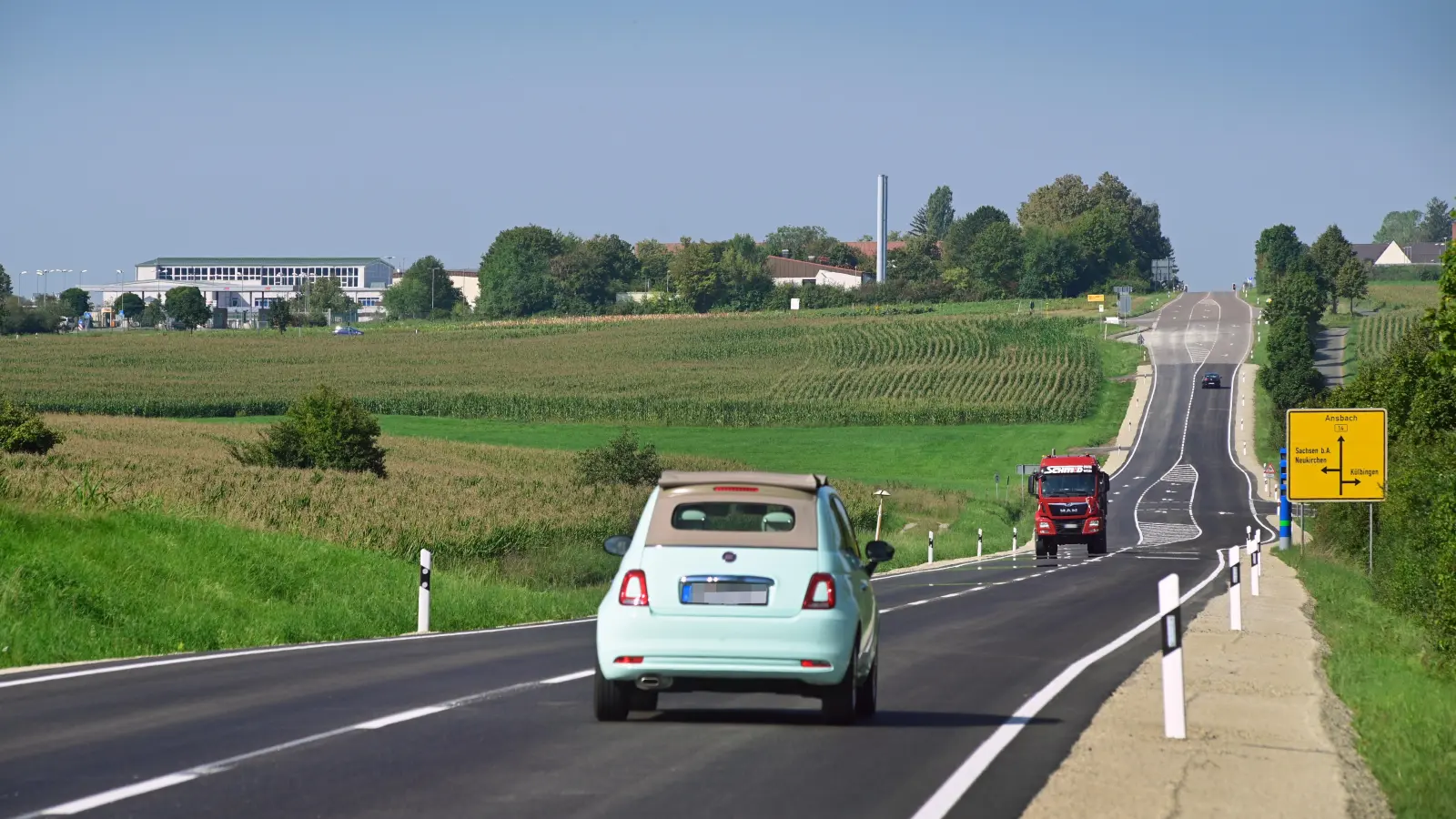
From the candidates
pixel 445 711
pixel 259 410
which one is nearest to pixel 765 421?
pixel 259 410

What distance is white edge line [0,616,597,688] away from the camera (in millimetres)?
13875

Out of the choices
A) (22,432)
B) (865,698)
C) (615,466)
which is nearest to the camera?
(865,698)

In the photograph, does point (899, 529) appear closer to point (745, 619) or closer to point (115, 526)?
point (115, 526)

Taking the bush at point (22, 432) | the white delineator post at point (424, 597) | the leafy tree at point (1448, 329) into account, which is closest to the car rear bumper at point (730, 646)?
the white delineator post at point (424, 597)

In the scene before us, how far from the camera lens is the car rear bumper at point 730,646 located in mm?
11367

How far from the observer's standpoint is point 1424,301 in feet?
581

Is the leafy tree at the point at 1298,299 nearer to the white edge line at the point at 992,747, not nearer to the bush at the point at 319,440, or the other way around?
the bush at the point at 319,440

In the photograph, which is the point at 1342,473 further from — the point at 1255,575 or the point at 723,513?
the point at 723,513

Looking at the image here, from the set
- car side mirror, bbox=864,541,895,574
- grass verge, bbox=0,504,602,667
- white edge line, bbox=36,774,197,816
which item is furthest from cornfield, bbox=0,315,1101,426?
white edge line, bbox=36,774,197,816

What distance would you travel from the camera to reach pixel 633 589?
1159cm

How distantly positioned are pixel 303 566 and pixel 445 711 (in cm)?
1134

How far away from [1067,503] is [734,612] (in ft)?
145

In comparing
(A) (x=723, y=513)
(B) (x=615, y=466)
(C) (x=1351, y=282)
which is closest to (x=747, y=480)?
(A) (x=723, y=513)

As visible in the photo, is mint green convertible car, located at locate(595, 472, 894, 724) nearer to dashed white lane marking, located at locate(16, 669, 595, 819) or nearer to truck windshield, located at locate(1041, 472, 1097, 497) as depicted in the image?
dashed white lane marking, located at locate(16, 669, 595, 819)
